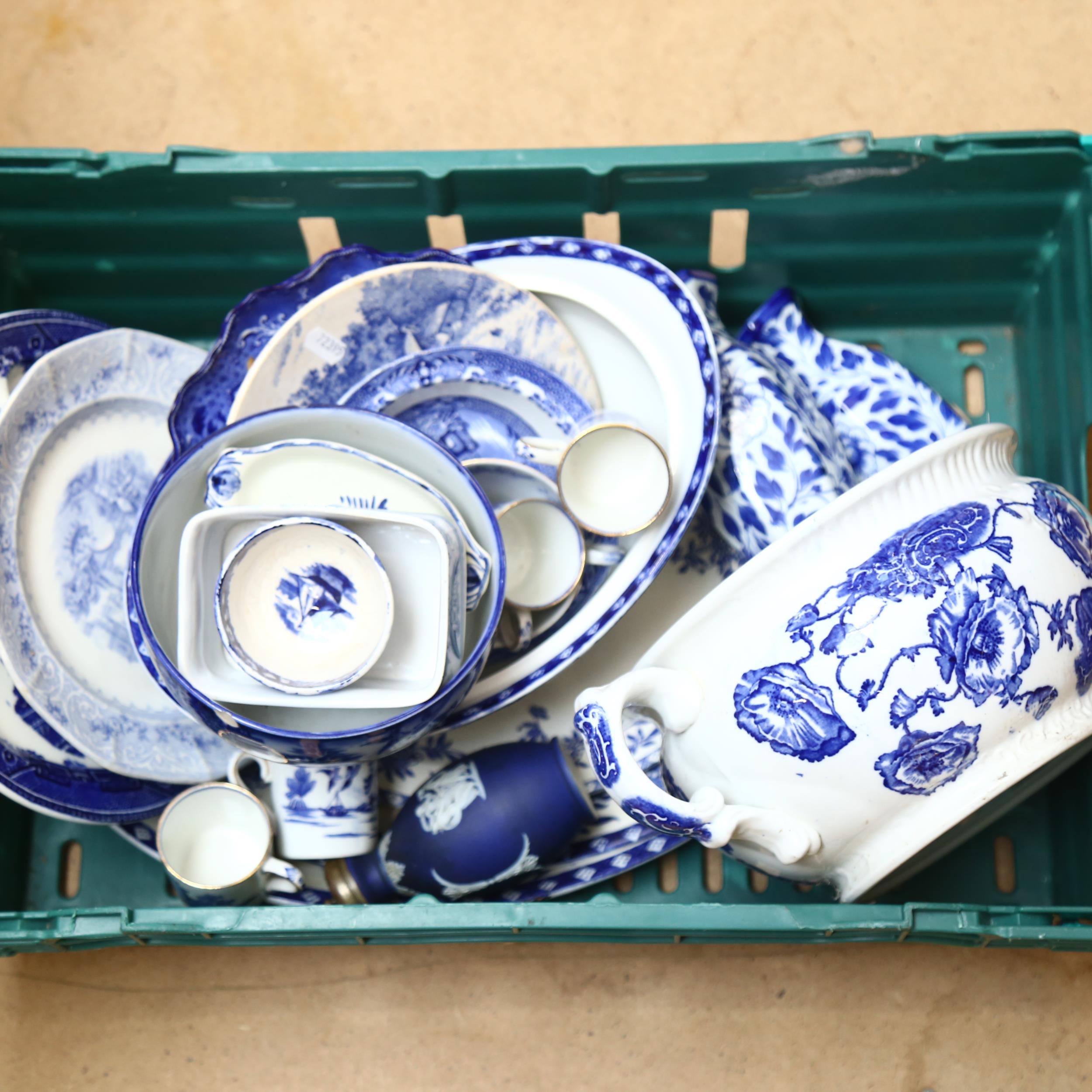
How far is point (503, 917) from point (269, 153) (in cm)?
49

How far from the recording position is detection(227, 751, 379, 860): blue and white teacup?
2.13 feet

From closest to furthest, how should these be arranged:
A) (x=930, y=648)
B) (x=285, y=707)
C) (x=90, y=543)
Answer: (x=930, y=648) < (x=285, y=707) < (x=90, y=543)

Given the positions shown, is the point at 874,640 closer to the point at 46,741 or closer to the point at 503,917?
the point at 503,917

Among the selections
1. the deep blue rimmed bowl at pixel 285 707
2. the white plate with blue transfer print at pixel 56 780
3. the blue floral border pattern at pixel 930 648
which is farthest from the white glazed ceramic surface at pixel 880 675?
the white plate with blue transfer print at pixel 56 780

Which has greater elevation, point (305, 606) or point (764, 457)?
point (764, 457)

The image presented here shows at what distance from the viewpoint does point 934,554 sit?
0.50 m

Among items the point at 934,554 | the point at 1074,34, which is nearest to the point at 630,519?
the point at 934,554

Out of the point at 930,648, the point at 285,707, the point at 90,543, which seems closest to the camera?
the point at 930,648

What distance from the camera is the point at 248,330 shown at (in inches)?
27.0

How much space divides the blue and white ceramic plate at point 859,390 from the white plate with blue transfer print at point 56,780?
0.51 metres

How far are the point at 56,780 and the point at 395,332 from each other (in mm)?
353

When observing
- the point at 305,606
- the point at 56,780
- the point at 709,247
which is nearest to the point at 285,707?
the point at 305,606

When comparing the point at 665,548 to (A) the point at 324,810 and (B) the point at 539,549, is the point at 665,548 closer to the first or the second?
(B) the point at 539,549

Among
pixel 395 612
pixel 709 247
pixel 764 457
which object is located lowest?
pixel 395 612
